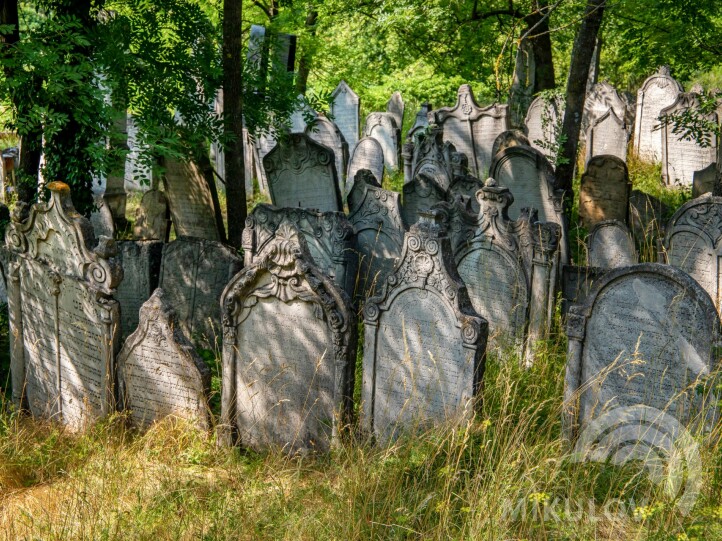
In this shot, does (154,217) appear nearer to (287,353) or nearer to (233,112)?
(233,112)

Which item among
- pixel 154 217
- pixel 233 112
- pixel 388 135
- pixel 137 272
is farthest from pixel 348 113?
pixel 137 272

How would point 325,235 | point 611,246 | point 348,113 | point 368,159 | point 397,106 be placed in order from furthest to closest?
1. point 397,106
2. point 348,113
3. point 368,159
4. point 611,246
5. point 325,235

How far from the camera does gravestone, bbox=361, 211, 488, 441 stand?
5.40 m

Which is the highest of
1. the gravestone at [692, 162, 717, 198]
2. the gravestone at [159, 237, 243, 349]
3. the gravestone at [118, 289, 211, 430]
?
the gravestone at [692, 162, 717, 198]

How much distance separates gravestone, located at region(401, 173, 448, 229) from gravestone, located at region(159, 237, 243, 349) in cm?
250

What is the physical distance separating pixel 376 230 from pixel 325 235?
2.88 ft

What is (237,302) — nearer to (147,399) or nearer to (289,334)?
(289,334)

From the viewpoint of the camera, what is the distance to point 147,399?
6.02 m

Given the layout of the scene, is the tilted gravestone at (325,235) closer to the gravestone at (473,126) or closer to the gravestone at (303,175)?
the gravestone at (303,175)

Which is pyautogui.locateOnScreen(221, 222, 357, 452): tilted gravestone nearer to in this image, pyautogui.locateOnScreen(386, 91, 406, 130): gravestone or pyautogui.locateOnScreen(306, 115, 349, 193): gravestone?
pyautogui.locateOnScreen(306, 115, 349, 193): gravestone

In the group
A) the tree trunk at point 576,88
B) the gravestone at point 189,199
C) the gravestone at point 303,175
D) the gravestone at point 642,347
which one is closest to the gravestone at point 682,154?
the tree trunk at point 576,88

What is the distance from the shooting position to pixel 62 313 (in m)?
6.15

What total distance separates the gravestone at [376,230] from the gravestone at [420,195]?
0.74 meters

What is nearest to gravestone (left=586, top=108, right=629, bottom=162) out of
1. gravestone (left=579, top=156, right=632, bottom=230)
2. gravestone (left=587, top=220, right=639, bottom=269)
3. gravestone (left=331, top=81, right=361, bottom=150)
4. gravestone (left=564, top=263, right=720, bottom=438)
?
gravestone (left=579, top=156, right=632, bottom=230)
